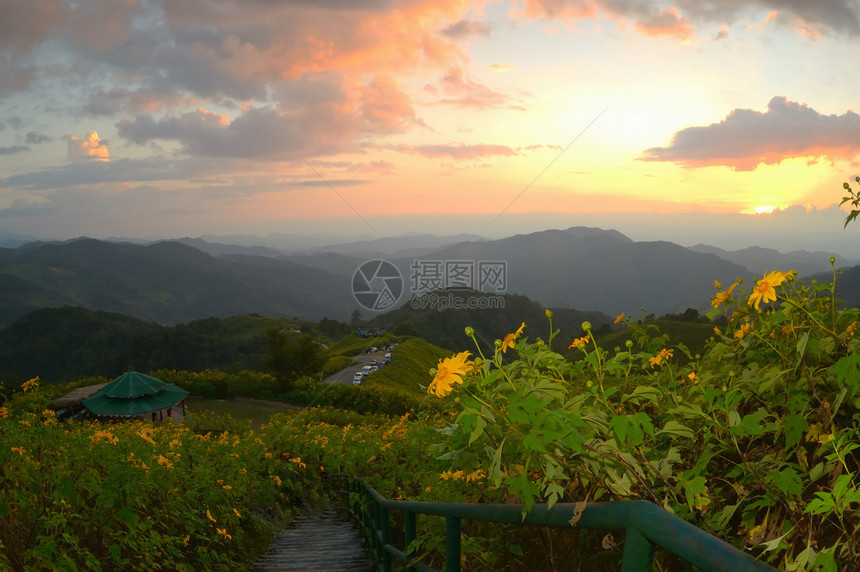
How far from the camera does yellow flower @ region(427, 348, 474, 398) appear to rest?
4.23 feet

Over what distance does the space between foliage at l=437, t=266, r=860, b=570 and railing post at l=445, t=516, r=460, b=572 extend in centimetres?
45

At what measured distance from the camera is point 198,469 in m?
5.73

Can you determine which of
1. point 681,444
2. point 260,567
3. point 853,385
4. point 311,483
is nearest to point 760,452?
point 681,444

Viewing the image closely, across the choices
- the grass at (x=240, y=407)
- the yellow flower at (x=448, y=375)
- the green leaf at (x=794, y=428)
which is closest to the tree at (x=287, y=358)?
the grass at (x=240, y=407)

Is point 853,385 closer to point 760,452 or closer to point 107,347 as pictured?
point 760,452

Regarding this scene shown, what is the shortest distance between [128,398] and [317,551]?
1554cm

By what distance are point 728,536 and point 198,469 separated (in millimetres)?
5524

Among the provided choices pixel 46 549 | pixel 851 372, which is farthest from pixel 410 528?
pixel 851 372

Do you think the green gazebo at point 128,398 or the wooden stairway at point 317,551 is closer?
the wooden stairway at point 317,551

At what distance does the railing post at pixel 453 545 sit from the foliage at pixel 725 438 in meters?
0.45

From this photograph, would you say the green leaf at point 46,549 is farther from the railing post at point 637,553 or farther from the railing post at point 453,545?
Answer: the railing post at point 637,553

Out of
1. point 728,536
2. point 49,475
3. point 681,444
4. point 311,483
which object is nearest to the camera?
point 728,536

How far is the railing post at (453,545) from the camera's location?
1.94m

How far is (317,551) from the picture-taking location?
246 inches
